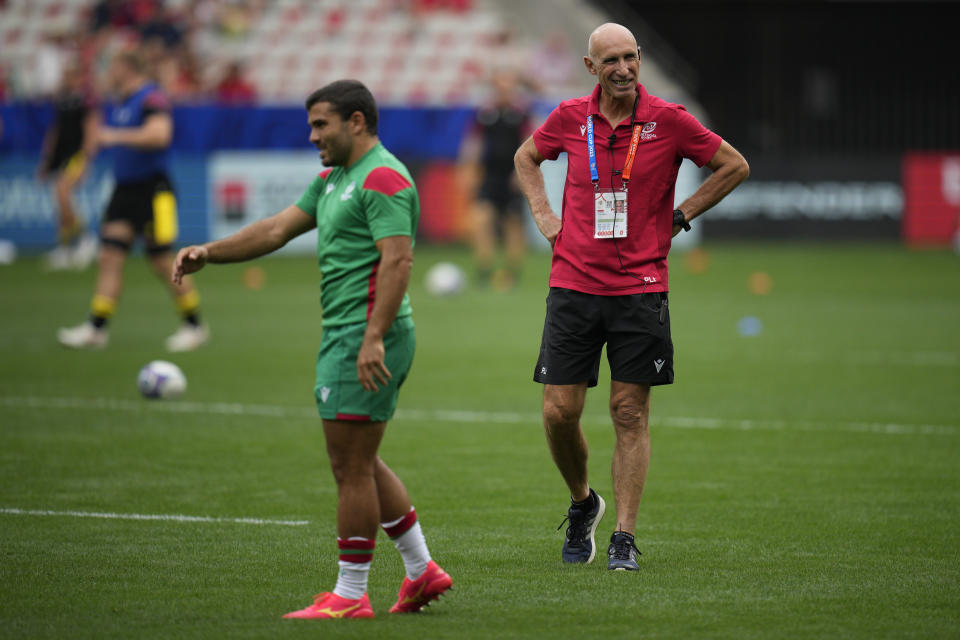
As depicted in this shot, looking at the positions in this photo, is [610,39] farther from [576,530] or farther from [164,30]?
[164,30]

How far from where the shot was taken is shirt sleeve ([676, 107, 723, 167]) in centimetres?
635

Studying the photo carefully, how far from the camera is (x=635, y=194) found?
6.34 m

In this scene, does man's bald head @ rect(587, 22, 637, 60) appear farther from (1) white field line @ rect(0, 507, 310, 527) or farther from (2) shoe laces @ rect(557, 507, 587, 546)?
(1) white field line @ rect(0, 507, 310, 527)

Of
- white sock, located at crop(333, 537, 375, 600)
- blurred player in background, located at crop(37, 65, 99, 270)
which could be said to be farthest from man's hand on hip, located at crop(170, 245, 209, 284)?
blurred player in background, located at crop(37, 65, 99, 270)

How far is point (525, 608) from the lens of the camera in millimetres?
5543

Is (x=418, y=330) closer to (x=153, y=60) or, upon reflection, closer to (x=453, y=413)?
A: (x=453, y=413)

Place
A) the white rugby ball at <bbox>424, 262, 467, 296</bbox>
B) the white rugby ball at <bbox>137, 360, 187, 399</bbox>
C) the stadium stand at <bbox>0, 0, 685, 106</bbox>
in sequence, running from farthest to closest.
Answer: the stadium stand at <bbox>0, 0, 685, 106</bbox> → the white rugby ball at <bbox>424, 262, 467, 296</bbox> → the white rugby ball at <bbox>137, 360, 187, 399</bbox>

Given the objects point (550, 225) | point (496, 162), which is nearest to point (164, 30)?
point (496, 162)

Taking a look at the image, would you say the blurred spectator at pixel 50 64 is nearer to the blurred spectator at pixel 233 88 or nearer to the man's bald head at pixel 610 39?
the blurred spectator at pixel 233 88

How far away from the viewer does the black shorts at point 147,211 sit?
13.8 m

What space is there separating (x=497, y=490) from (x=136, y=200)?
7038 millimetres

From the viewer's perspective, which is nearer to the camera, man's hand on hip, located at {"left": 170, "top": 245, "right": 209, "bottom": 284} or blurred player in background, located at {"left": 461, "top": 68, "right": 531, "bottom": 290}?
man's hand on hip, located at {"left": 170, "top": 245, "right": 209, "bottom": 284}

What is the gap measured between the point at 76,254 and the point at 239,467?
16160 mm

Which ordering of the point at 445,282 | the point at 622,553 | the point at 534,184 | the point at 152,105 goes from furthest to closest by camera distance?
the point at 445,282 < the point at 152,105 < the point at 534,184 < the point at 622,553
